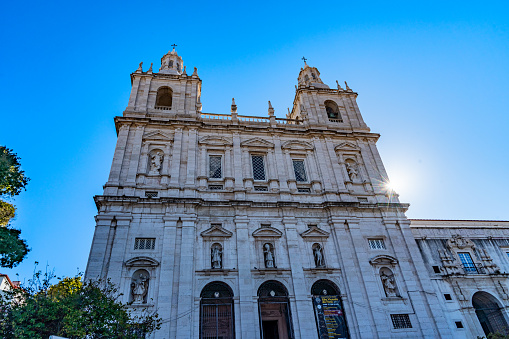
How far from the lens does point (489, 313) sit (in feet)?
69.1

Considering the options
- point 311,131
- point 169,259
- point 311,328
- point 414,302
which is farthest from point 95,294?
point 311,131

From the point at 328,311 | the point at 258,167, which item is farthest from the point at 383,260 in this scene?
the point at 258,167

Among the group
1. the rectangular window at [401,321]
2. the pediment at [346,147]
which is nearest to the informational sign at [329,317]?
the rectangular window at [401,321]

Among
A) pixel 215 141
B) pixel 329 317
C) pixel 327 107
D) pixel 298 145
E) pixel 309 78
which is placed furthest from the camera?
pixel 309 78

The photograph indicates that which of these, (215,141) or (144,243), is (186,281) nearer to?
(144,243)

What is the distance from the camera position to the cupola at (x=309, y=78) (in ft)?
107

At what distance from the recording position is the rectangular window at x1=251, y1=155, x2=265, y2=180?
24513 mm

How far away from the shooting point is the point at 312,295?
19.4 m

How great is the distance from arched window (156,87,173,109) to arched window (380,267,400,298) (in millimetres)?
22365

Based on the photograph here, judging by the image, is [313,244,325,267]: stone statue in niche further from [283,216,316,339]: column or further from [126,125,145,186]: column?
[126,125,145,186]: column

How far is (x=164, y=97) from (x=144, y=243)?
15.3 meters

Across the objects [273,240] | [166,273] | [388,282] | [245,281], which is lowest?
[388,282]

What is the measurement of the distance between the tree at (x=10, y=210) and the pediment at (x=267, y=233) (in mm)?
12416

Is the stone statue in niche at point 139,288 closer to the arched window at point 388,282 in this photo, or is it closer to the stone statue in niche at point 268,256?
the stone statue in niche at point 268,256
